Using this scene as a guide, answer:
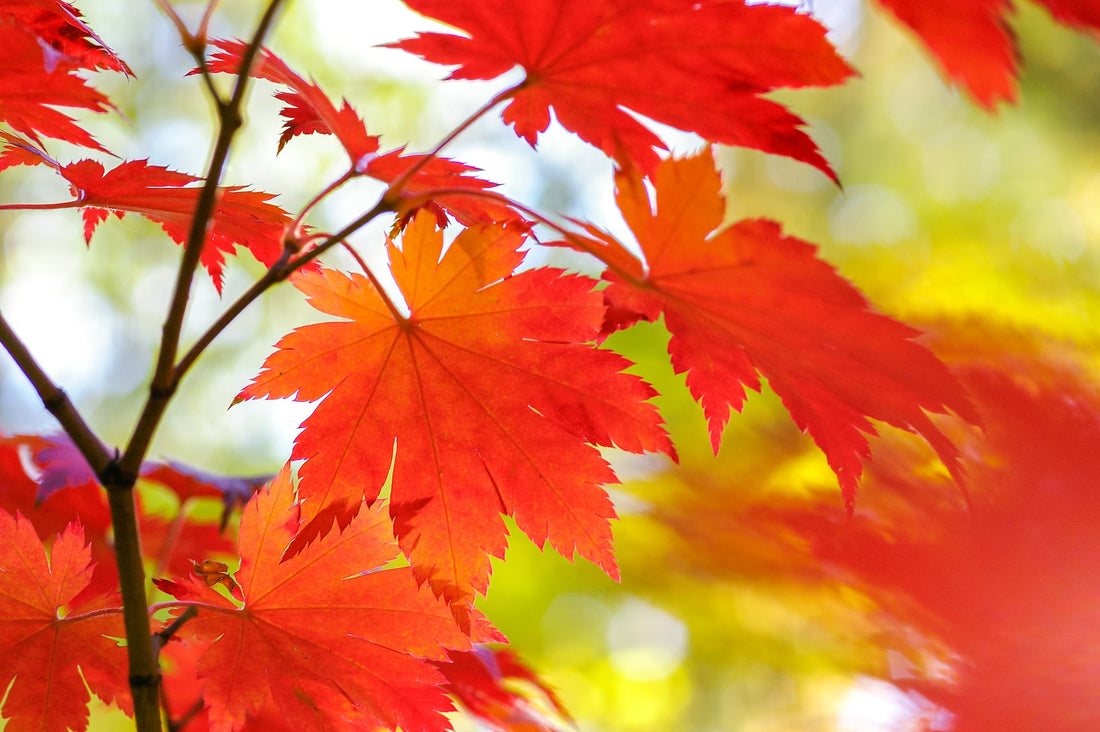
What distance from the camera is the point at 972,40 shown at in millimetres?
464

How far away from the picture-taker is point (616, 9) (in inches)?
21.6

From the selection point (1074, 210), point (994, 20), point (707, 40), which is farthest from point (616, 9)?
point (1074, 210)

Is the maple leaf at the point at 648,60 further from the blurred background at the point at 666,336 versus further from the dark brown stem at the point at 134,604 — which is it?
the dark brown stem at the point at 134,604

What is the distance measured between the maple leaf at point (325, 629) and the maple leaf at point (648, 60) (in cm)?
37

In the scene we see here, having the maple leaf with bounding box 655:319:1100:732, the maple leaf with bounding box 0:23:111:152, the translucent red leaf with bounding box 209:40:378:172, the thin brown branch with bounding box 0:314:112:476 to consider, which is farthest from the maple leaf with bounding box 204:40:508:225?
the maple leaf with bounding box 655:319:1100:732

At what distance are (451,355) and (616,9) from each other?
11.0 inches

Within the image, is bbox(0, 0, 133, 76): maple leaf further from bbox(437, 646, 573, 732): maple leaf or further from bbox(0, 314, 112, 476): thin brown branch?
bbox(437, 646, 573, 732): maple leaf

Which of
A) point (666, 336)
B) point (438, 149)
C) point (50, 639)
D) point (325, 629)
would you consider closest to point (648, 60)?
point (438, 149)

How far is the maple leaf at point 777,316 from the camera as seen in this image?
1.66ft

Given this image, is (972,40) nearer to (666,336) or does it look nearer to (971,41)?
(971,41)

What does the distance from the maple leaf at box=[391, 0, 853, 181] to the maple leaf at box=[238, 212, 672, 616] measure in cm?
12

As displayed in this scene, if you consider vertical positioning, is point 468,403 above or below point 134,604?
above

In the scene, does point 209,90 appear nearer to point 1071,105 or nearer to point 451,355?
point 451,355

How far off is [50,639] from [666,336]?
339 cm
